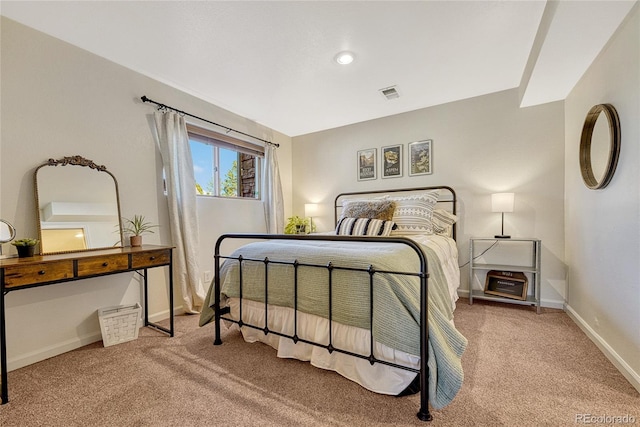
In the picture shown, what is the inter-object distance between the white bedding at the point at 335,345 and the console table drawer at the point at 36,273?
104 centimetres

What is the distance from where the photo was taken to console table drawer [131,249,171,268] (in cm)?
205

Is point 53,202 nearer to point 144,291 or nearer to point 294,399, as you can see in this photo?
point 144,291

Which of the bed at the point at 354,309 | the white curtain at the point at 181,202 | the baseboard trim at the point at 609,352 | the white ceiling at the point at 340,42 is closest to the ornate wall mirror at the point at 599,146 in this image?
the white ceiling at the point at 340,42

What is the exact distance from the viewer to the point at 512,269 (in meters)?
2.75

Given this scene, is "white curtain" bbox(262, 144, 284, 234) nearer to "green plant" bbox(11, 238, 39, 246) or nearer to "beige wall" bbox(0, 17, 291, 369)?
"beige wall" bbox(0, 17, 291, 369)

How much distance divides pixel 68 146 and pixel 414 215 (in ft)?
10.1

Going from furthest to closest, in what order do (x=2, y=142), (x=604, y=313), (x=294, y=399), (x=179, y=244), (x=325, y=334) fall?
(x=179, y=244)
(x=604, y=313)
(x=2, y=142)
(x=325, y=334)
(x=294, y=399)

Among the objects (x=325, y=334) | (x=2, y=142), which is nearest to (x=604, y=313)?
(x=325, y=334)

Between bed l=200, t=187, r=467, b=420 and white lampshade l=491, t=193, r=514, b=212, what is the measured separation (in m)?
0.94

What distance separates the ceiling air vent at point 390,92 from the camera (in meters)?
2.89

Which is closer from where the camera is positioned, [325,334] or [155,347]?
[325,334]

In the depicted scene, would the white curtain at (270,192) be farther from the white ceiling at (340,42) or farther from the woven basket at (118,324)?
the woven basket at (118,324)

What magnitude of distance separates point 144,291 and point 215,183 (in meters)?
1.43

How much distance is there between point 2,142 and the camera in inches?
70.8
